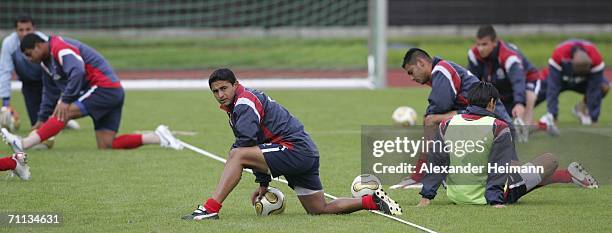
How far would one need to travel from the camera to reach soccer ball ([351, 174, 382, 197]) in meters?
9.56

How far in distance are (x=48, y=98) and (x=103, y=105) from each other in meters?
1.77

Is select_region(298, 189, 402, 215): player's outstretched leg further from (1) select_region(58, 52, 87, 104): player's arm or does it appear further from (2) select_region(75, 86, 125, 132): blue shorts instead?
(2) select_region(75, 86, 125, 132): blue shorts

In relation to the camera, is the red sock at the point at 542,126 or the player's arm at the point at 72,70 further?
the red sock at the point at 542,126

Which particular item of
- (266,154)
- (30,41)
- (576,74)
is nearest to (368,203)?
(266,154)

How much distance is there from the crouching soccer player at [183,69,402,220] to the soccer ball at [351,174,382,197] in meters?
0.60

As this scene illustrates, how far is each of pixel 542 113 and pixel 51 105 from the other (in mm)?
8050

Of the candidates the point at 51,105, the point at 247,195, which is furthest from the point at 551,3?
the point at 247,195

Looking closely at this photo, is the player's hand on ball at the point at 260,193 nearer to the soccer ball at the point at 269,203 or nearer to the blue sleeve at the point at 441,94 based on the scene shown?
the soccer ball at the point at 269,203

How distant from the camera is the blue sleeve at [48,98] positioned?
48.1 feet

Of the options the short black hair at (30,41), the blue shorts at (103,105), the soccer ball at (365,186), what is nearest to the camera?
the soccer ball at (365,186)

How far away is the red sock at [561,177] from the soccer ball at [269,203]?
242cm

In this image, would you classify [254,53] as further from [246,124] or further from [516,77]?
[246,124]

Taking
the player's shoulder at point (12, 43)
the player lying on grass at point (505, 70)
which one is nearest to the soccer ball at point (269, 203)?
the player lying on grass at point (505, 70)

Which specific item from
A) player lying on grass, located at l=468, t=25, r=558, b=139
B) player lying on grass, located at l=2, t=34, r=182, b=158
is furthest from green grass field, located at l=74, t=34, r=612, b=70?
player lying on grass, located at l=2, t=34, r=182, b=158
